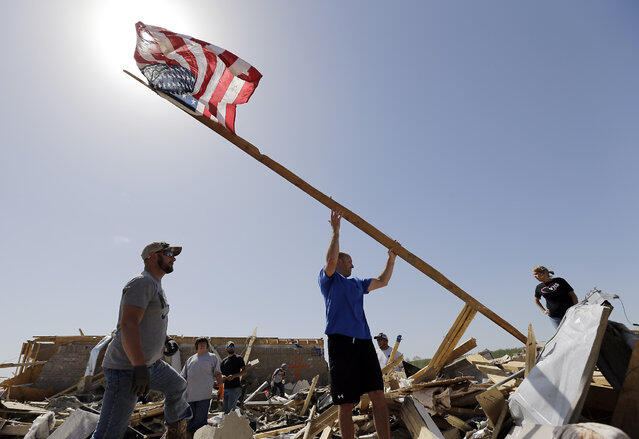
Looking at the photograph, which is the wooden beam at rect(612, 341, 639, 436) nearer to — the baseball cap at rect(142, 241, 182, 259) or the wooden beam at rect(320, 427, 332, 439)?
the wooden beam at rect(320, 427, 332, 439)

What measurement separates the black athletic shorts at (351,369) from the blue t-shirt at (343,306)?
8cm

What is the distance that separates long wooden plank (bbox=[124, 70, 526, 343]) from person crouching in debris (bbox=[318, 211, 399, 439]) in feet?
3.06

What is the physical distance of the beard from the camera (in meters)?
3.41

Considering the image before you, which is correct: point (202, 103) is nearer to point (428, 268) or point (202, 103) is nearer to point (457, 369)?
point (428, 268)

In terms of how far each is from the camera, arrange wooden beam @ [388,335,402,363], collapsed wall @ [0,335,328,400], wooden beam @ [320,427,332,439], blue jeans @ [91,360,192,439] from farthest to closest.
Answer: collapsed wall @ [0,335,328,400], wooden beam @ [388,335,402,363], wooden beam @ [320,427,332,439], blue jeans @ [91,360,192,439]

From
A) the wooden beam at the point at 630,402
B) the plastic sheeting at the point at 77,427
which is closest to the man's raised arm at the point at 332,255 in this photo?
the wooden beam at the point at 630,402

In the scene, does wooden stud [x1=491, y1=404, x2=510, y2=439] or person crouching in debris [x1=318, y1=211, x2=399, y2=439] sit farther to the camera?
person crouching in debris [x1=318, y1=211, x2=399, y2=439]

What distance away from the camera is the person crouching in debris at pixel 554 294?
5.43m

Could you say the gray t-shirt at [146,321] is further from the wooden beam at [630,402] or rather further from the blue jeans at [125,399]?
the wooden beam at [630,402]

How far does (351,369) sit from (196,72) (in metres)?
4.29

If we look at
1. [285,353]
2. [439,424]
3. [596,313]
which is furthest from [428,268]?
[285,353]

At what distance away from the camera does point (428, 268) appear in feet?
16.1

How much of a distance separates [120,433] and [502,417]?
3281mm

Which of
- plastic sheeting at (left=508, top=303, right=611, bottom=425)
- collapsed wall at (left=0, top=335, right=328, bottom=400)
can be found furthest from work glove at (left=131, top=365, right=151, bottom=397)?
collapsed wall at (left=0, top=335, right=328, bottom=400)
